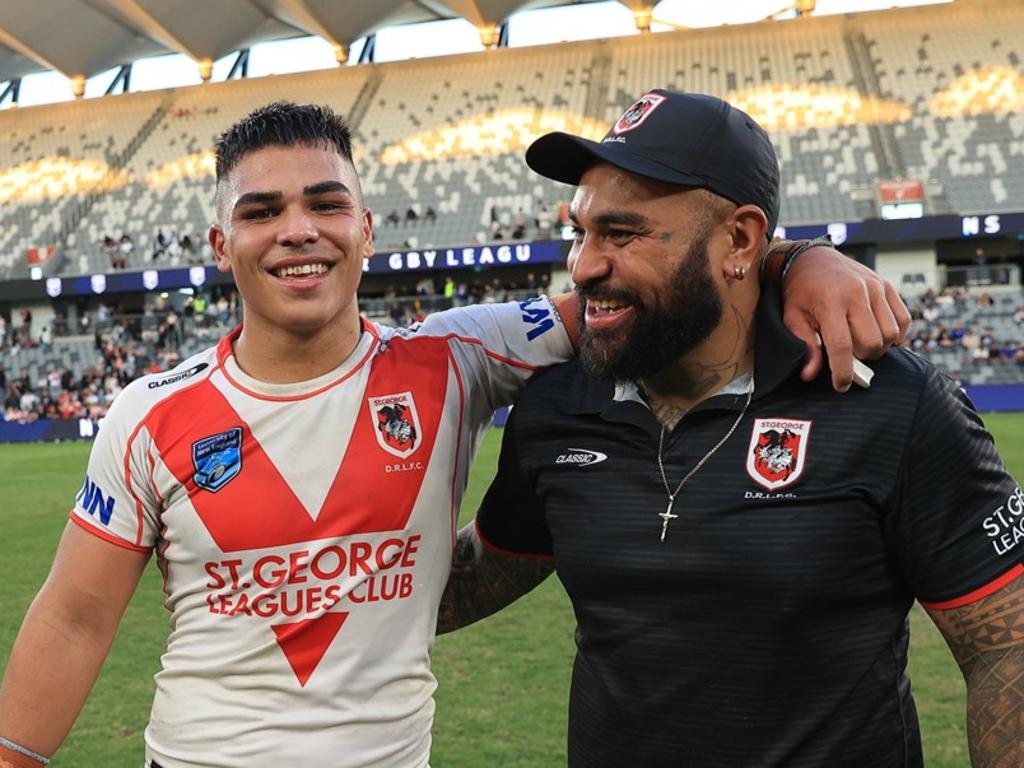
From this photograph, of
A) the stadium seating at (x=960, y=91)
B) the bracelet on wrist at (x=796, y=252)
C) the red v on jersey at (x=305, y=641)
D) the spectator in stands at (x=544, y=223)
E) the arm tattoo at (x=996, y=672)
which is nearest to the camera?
the arm tattoo at (x=996, y=672)

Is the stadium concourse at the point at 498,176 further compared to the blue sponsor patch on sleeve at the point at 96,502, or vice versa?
the stadium concourse at the point at 498,176

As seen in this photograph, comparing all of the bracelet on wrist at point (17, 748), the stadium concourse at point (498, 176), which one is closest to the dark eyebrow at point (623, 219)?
the bracelet on wrist at point (17, 748)

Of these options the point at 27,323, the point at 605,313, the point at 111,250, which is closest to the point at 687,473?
the point at 605,313

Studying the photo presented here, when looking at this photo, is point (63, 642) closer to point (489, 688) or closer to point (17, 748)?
point (17, 748)

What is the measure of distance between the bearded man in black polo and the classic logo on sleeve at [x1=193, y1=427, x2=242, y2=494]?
0.65 metres

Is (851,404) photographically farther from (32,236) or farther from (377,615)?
(32,236)

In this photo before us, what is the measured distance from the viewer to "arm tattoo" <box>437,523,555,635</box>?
2529 millimetres

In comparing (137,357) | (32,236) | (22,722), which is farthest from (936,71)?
(22,722)

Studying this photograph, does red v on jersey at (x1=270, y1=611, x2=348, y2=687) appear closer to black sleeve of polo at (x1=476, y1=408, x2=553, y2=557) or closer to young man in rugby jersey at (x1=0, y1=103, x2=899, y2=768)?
young man in rugby jersey at (x1=0, y1=103, x2=899, y2=768)

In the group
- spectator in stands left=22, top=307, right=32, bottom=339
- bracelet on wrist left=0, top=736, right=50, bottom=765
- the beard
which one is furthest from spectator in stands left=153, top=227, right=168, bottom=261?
the beard

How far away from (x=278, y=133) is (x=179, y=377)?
58cm

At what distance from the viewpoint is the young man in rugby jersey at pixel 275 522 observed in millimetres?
2117

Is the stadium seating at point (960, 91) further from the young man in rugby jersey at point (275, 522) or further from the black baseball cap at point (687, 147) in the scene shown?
the young man in rugby jersey at point (275, 522)

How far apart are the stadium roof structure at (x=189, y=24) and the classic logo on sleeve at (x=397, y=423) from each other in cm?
4455
